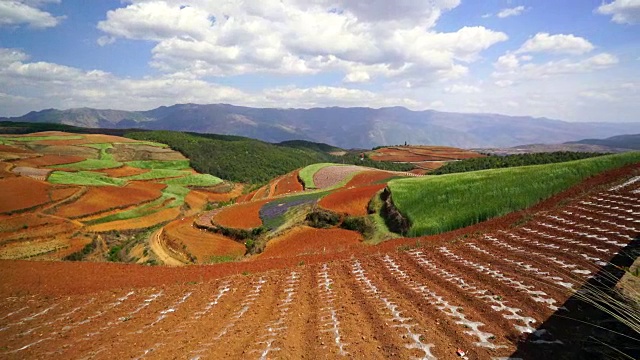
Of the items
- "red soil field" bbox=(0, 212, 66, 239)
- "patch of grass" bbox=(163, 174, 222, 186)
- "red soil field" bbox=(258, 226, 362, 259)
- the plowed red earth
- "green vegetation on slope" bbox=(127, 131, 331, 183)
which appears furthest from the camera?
"green vegetation on slope" bbox=(127, 131, 331, 183)

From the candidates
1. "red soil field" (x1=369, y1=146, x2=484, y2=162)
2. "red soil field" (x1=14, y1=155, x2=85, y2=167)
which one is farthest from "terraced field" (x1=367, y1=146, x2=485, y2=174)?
"red soil field" (x1=14, y1=155, x2=85, y2=167)

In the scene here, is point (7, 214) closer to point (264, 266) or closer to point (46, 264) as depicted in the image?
point (46, 264)

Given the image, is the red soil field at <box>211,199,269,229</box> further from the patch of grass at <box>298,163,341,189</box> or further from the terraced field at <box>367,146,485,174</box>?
the terraced field at <box>367,146,485,174</box>

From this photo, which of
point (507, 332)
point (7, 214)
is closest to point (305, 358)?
point (507, 332)

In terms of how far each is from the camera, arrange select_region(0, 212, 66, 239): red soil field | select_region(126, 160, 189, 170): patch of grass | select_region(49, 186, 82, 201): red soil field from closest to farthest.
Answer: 1. select_region(0, 212, 66, 239): red soil field
2. select_region(49, 186, 82, 201): red soil field
3. select_region(126, 160, 189, 170): patch of grass

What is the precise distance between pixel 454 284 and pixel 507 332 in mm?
3652

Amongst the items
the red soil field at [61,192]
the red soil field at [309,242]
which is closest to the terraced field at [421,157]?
the red soil field at [309,242]

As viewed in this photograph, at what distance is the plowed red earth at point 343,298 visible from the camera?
8469 millimetres

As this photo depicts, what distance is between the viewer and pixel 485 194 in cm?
2420

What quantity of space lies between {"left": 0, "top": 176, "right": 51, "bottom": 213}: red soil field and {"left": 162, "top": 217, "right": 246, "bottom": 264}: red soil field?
23.6 metres

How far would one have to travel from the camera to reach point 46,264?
19391 millimetres

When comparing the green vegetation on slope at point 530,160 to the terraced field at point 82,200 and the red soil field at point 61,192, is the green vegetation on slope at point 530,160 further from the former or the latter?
the red soil field at point 61,192

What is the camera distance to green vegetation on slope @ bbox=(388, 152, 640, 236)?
21891 mm

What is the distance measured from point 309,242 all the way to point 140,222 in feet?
120
